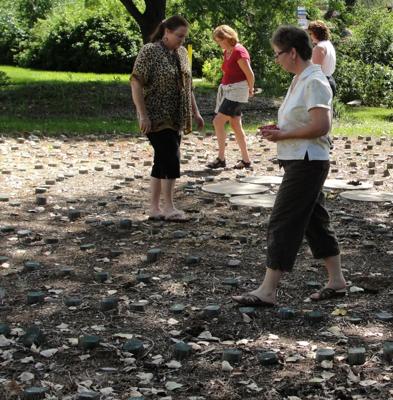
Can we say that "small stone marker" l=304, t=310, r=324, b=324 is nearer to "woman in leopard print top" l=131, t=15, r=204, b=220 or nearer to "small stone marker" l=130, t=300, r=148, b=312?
"small stone marker" l=130, t=300, r=148, b=312

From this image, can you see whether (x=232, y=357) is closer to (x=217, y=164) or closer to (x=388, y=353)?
(x=388, y=353)

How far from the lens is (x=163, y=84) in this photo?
7.84 metres

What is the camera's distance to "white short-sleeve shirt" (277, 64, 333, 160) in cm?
523

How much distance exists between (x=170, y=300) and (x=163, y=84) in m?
2.62

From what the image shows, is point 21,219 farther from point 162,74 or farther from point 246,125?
point 246,125

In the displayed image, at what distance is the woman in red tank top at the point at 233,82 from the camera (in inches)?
426

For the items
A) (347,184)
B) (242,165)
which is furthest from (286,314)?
(242,165)

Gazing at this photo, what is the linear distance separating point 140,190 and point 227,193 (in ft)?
3.39

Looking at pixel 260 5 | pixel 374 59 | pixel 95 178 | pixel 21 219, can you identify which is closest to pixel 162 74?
pixel 21 219

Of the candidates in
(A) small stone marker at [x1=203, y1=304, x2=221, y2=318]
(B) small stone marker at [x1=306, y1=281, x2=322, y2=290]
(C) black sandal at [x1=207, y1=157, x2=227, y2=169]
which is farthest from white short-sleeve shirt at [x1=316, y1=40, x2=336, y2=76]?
(A) small stone marker at [x1=203, y1=304, x2=221, y2=318]

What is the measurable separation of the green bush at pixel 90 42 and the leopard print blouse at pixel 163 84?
2142 cm

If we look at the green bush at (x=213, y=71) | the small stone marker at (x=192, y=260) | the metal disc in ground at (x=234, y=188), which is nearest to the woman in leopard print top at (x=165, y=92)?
the small stone marker at (x=192, y=260)

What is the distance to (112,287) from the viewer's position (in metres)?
6.16

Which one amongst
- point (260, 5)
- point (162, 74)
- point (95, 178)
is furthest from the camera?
point (260, 5)
